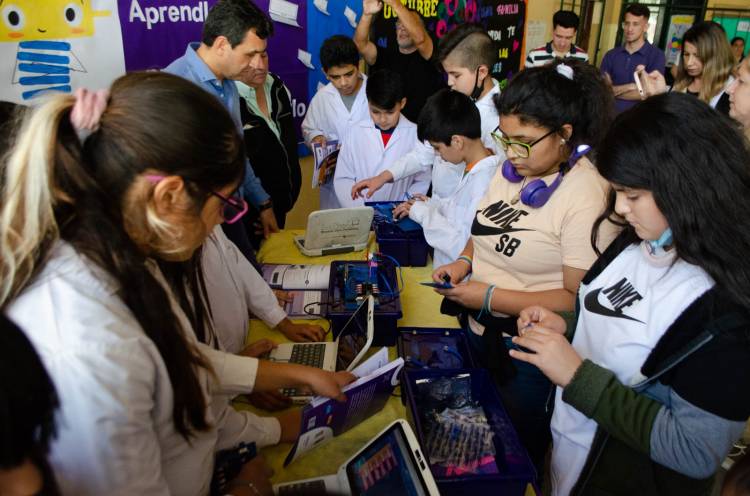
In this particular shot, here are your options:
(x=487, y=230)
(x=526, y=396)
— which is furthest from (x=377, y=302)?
(x=526, y=396)

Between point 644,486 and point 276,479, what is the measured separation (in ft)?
2.81

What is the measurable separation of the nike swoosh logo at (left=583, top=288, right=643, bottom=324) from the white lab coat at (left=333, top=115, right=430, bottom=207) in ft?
5.91

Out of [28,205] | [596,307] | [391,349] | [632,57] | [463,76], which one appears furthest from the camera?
[632,57]

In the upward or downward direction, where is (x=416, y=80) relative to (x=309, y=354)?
upward

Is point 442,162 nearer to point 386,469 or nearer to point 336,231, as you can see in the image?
point 336,231

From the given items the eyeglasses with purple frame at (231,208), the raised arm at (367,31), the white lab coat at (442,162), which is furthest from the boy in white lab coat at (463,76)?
the eyeglasses with purple frame at (231,208)

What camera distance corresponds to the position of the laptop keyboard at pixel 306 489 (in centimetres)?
109

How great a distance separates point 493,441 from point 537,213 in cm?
64

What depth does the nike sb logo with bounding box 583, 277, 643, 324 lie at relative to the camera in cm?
111

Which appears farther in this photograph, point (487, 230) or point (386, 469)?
point (487, 230)

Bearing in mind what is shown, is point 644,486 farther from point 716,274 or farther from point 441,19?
point 441,19

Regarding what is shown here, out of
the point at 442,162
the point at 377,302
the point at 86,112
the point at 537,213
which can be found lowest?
the point at 377,302

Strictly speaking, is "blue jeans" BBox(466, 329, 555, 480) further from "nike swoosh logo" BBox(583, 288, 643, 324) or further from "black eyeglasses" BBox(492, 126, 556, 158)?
"black eyeglasses" BBox(492, 126, 556, 158)

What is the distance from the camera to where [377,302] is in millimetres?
1696
